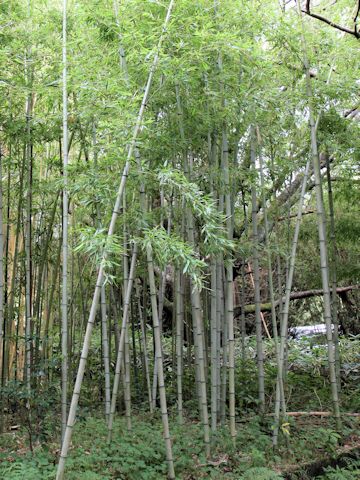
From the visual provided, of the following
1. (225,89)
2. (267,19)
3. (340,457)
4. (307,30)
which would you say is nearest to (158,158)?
(225,89)

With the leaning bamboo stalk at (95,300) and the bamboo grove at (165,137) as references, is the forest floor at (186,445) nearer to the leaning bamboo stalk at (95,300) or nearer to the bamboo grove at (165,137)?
the bamboo grove at (165,137)

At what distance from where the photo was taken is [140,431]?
398cm

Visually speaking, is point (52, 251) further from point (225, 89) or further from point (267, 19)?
point (267, 19)

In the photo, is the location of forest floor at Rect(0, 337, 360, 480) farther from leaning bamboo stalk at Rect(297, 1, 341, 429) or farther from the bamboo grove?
leaning bamboo stalk at Rect(297, 1, 341, 429)

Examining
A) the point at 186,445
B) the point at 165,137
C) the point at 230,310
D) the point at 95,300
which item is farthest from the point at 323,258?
the point at 95,300

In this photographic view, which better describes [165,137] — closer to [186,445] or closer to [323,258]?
[323,258]

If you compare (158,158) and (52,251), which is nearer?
(158,158)

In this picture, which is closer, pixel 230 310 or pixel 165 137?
pixel 165 137

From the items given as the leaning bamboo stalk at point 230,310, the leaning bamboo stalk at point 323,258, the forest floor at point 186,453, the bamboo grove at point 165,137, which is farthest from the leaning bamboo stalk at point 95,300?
the leaning bamboo stalk at point 323,258

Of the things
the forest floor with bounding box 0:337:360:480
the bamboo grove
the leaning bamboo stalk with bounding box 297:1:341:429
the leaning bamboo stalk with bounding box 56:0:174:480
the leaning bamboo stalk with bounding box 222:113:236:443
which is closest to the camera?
the leaning bamboo stalk with bounding box 56:0:174:480

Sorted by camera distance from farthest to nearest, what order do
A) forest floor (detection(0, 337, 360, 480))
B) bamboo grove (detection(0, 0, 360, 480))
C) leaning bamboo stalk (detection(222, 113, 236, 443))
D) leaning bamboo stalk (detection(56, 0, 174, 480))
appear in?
leaning bamboo stalk (detection(222, 113, 236, 443))
forest floor (detection(0, 337, 360, 480))
bamboo grove (detection(0, 0, 360, 480))
leaning bamboo stalk (detection(56, 0, 174, 480))

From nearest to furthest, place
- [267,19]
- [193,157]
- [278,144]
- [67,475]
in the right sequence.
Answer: [67,475] < [267,19] < [193,157] < [278,144]

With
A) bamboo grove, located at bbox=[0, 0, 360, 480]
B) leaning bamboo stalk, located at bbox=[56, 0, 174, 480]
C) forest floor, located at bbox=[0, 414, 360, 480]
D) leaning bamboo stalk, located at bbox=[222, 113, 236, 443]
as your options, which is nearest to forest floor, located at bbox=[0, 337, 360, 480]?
forest floor, located at bbox=[0, 414, 360, 480]

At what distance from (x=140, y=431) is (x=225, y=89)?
267 centimetres
